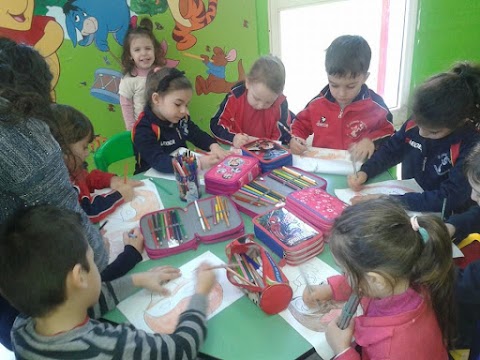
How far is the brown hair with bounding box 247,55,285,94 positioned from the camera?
1.84 metres

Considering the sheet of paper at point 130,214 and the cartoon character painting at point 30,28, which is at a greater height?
the cartoon character painting at point 30,28

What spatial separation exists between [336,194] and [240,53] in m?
1.66

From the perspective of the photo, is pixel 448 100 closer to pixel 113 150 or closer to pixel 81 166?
pixel 81 166

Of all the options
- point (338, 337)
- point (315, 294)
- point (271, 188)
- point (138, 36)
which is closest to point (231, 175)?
point (271, 188)

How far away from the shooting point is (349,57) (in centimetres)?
167

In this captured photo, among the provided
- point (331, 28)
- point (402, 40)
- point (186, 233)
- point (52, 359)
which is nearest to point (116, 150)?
point (186, 233)

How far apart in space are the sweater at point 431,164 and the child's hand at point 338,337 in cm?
57

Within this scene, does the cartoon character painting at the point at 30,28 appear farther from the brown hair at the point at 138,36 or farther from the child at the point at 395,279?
the child at the point at 395,279

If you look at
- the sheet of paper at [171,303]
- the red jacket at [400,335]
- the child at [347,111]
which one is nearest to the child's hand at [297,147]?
the child at [347,111]

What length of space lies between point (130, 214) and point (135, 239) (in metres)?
0.21

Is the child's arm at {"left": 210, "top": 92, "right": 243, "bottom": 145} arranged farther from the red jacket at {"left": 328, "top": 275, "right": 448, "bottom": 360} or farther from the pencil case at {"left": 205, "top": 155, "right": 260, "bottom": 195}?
the red jacket at {"left": 328, "top": 275, "right": 448, "bottom": 360}

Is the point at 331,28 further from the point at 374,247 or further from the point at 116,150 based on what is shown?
the point at 374,247

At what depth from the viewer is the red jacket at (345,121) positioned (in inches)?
71.3

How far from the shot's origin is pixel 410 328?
2.72 ft
